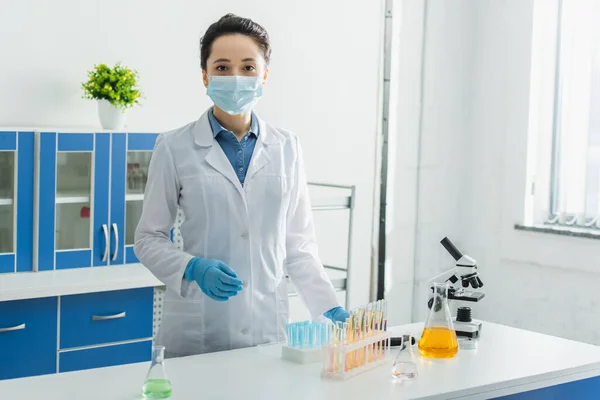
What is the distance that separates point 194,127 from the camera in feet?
8.02

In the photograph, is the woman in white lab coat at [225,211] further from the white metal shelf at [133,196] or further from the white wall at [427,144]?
the white wall at [427,144]

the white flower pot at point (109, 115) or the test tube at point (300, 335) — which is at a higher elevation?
the white flower pot at point (109, 115)

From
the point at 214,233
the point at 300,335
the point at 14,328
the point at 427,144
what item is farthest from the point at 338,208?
the point at 300,335

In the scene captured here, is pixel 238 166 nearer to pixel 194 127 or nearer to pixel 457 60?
pixel 194 127

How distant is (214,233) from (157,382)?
625 millimetres

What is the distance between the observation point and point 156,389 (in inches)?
71.7

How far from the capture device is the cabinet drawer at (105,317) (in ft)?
11.4

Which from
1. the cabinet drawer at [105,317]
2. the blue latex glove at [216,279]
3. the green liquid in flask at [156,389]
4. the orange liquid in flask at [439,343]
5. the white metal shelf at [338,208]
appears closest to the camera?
the green liquid in flask at [156,389]

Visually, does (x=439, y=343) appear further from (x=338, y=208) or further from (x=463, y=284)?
(x=338, y=208)

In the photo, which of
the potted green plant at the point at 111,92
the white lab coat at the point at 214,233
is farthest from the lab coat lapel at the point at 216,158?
the potted green plant at the point at 111,92

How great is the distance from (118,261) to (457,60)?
2.46 metres

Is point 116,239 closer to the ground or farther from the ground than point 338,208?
closer to the ground

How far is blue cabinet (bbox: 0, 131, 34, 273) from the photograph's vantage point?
138 inches

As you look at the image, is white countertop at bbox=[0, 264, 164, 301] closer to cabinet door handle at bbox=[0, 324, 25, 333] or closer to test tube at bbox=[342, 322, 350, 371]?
cabinet door handle at bbox=[0, 324, 25, 333]
